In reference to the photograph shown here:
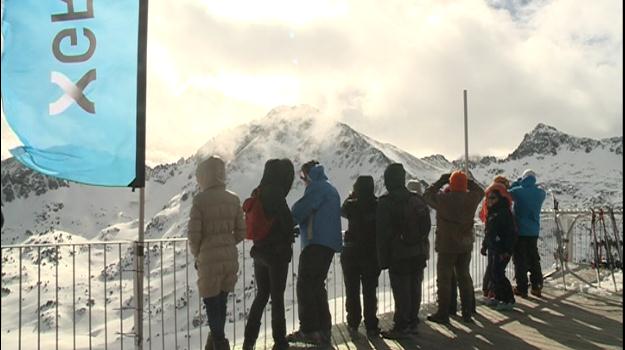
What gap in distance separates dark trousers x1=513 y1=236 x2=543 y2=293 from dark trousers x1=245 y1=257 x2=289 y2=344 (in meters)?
3.86

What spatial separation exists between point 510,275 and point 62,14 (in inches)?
308

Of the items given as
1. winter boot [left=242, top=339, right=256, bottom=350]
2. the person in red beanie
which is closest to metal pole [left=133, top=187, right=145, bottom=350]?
winter boot [left=242, top=339, right=256, bottom=350]

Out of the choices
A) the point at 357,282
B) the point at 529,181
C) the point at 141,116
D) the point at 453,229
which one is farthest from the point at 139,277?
the point at 529,181

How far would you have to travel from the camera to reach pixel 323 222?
17.0ft

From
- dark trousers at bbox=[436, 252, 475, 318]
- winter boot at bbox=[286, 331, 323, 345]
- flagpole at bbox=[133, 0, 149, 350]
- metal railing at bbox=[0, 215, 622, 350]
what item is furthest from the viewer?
dark trousers at bbox=[436, 252, 475, 318]

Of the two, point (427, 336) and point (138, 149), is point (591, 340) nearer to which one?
point (427, 336)

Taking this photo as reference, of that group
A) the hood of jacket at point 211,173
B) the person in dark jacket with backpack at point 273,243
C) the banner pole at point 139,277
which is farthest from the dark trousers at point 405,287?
the banner pole at point 139,277

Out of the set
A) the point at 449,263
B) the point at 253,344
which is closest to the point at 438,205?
the point at 449,263

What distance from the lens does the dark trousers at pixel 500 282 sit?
6.86 meters

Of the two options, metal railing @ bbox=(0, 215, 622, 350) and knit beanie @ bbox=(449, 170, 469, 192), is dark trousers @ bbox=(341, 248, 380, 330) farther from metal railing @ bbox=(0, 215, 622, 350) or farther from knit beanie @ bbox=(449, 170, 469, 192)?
knit beanie @ bbox=(449, 170, 469, 192)

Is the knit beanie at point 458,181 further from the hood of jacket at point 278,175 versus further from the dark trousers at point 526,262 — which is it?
the dark trousers at point 526,262

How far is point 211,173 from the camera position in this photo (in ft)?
15.1

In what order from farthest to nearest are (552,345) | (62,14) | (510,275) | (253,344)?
(510,275)
(552,345)
(253,344)
(62,14)

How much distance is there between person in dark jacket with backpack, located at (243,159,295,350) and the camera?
15.9 feet
